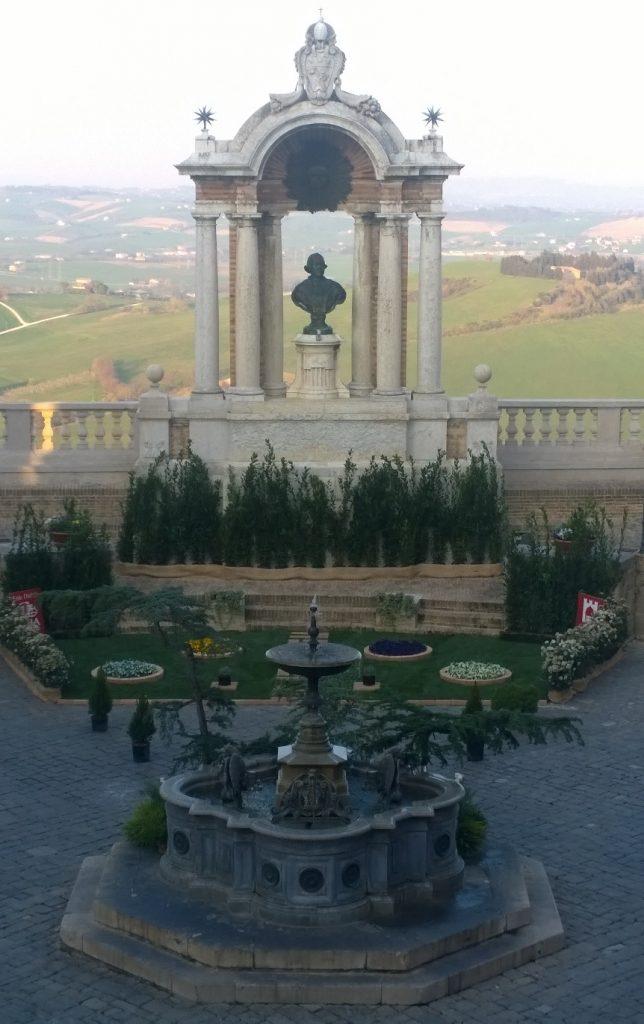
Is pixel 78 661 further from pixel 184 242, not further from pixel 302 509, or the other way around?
pixel 184 242

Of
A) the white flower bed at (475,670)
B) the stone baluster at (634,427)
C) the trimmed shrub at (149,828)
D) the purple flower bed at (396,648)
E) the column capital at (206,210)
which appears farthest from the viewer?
the stone baluster at (634,427)

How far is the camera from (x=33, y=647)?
24844 millimetres

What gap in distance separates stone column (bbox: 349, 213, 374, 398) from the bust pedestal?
2.28ft

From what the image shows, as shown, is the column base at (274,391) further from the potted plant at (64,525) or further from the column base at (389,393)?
the potted plant at (64,525)

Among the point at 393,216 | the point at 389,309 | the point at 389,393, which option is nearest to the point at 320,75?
the point at 393,216

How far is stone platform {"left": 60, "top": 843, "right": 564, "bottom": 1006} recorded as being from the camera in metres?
15.4

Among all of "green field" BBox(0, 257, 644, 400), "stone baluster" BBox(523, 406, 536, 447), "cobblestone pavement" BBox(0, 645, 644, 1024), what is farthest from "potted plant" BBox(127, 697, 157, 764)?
"green field" BBox(0, 257, 644, 400)

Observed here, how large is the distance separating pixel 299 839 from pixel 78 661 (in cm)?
1056

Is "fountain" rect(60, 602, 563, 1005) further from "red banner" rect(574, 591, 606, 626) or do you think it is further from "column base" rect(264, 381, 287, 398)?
"column base" rect(264, 381, 287, 398)

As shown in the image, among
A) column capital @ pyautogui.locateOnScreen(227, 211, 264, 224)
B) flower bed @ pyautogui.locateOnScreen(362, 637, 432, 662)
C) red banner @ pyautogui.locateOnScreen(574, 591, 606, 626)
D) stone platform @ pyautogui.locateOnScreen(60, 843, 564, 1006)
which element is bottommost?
stone platform @ pyautogui.locateOnScreen(60, 843, 564, 1006)

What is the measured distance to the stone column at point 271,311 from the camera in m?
30.7

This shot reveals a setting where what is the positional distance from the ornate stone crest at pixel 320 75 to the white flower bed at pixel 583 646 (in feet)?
31.0

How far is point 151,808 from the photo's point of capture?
18156 millimetres

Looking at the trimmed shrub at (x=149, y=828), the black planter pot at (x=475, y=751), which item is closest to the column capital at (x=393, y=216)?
the black planter pot at (x=475, y=751)
